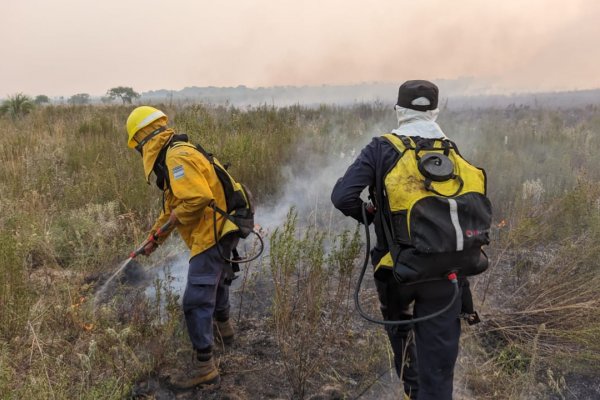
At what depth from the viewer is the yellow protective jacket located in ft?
8.62

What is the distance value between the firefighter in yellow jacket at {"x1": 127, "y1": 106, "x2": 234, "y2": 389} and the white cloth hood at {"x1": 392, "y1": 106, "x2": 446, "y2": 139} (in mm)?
1281

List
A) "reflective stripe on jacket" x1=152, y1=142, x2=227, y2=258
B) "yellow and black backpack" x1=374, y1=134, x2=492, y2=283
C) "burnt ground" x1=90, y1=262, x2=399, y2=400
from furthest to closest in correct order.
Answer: "burnt ground" x1=90, y1=262, x2=399, y2=400, "reflective stripe on jacket" x1=152, y1=142, x2=227, y2=258, "yellow and black backpack" x1=374, y1=134, x2=492, y2=283

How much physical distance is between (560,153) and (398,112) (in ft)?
22.4

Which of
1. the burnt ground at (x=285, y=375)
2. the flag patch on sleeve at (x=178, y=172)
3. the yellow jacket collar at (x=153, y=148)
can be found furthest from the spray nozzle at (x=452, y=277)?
the yellow jacket collar at (x=153, y=148)

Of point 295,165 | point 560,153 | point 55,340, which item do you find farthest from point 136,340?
point 560,153

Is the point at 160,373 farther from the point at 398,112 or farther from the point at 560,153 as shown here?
the point at 560,153

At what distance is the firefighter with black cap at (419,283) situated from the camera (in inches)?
85.0

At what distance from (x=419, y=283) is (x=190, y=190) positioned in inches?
58.3

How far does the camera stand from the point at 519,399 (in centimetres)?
269

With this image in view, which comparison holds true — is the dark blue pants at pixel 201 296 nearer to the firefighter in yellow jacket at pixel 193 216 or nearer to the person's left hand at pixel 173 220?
the firefighter in yellow jacket at pixel 193 216

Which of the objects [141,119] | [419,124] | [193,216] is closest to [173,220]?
[193,216]

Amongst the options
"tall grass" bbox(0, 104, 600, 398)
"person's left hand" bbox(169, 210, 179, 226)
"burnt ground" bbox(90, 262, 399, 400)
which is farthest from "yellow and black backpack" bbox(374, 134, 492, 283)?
"person's left hand" bbox(169, 210, 179, 226)

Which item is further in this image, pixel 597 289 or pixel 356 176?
pixel 597 289

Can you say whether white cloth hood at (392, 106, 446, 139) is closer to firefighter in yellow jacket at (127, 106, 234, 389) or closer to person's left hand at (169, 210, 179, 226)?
firefighter in yellow jacket at (127, 106, 234, 389)
